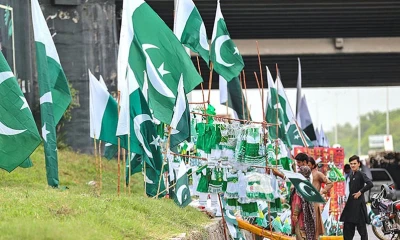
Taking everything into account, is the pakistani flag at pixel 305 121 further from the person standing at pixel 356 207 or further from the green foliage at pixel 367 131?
the green foliage at pixel 367 131

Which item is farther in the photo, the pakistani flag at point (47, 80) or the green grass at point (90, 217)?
the pakistani flag at point (47, 80)

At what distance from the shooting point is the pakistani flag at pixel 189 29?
1644 cm

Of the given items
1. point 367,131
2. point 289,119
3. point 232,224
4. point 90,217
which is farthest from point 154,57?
point 367,131

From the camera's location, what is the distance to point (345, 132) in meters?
175

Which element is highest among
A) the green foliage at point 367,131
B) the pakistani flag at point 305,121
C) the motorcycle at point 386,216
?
the pakistani flag at point 305,121

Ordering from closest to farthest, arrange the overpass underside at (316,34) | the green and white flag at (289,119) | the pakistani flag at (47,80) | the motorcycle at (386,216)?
the pakistani flag at (47,80) < the motorcycle at (386,216) < the green and white flag at (289,119) < the overpass underside at (316,34)

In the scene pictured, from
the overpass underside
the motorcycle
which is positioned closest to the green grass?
the motorcycle

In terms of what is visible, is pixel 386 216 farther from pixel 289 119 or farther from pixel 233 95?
pixel 289 119

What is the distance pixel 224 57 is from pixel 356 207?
3150mm

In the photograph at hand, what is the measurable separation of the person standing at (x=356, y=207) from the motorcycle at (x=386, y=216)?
290 centimetres

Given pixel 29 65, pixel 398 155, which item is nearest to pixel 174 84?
pixel 29 65

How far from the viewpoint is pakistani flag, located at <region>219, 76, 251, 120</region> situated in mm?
18203

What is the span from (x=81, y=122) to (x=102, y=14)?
325 cm

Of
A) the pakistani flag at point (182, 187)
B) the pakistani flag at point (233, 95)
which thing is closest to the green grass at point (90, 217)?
the pakistani flag at point (182, 187)
